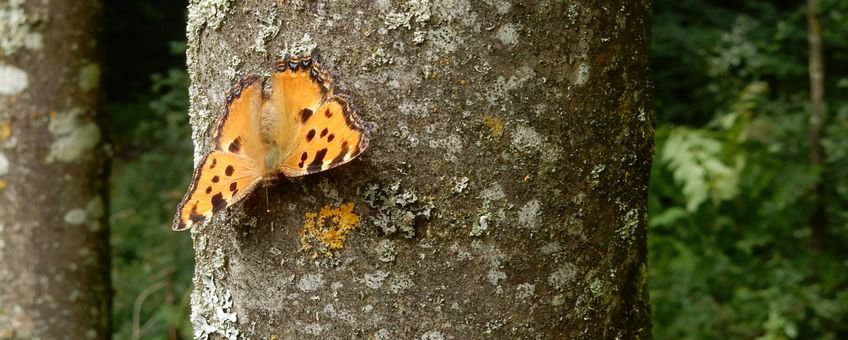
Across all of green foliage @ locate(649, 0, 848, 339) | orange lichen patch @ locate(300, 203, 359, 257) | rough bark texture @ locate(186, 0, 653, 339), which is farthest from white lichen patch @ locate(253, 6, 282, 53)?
green foliage @ locate(649, 0, 848, 339)

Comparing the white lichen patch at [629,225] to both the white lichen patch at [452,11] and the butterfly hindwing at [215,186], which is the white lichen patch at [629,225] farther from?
the butterfly hindwing at [215,186]

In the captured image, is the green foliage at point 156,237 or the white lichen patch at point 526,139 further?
the green foliage at point 156,237

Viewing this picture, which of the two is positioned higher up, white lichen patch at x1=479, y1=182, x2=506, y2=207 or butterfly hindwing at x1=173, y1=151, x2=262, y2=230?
butterfly hindwing at x1=173, y1=151, x2=262, y2=230

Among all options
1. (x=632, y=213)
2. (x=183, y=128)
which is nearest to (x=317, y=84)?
(x=632, y=213)

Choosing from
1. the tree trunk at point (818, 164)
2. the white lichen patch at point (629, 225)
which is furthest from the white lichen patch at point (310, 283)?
the tree trunk at point (818, 164)

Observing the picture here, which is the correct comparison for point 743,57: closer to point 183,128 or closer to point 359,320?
point 183,128

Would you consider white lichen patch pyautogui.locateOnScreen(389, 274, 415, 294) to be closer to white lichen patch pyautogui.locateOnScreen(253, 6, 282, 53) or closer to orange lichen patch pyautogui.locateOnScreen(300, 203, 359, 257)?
orange lichen patch pyautogui.locateOnScreen(300, 203, 359, 257)
